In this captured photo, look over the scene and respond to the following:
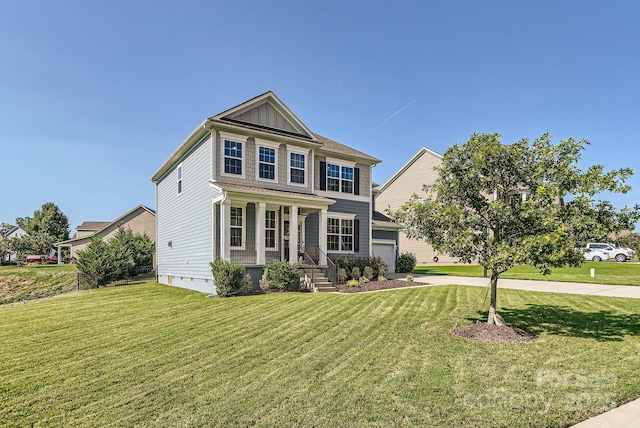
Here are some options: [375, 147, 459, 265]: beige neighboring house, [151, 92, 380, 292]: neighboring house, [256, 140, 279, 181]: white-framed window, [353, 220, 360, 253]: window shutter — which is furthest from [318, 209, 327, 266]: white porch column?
[375, 147, 459, 265]: beige neighboring house

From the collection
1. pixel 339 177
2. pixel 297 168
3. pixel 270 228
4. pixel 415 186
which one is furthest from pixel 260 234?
pixel 415 186

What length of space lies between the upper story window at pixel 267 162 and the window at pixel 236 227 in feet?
6.21

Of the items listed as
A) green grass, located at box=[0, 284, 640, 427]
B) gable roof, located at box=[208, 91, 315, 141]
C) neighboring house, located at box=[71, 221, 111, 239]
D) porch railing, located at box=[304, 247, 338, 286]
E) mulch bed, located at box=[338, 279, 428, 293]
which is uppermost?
gable roof, located at box=[208, 91, 315, 141]

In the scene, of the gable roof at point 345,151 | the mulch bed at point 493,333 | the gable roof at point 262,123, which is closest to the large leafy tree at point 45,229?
the gable roof at point 262,123

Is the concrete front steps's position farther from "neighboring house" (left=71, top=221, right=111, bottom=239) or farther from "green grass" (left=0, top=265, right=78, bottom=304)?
"neighboring house" (left=71, top=221, right=111, bottom=239)

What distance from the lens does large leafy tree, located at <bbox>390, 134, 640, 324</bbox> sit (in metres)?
6.05

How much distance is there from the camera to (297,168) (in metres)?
16.8

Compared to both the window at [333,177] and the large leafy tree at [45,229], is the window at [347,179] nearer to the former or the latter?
the window at [333,177]

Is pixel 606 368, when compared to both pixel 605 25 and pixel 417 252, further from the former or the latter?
pixel 417 252

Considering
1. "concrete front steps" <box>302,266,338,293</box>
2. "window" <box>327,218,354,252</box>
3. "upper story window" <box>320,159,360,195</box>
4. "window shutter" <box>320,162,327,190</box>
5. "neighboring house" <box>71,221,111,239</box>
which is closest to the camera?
"concrete front steps" <box>302,266,338,293</box>

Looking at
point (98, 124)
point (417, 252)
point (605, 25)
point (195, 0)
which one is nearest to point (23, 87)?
point (98, 124)

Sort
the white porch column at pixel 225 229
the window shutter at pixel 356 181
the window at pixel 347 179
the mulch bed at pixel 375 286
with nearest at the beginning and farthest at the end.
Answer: the white porch column at pixel 225 229 → the mulch bed at pixel 375 286 → the window at pixel 347 179 → the window shutter at pixel 356 181

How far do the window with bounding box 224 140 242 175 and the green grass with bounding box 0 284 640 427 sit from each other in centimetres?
725

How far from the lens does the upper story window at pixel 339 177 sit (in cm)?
1805
